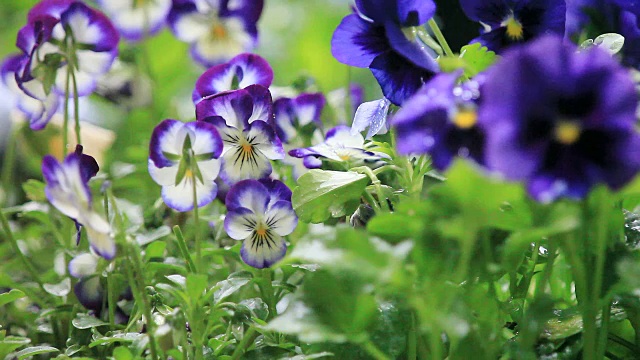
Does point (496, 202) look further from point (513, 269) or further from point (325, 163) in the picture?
point (325, 163)

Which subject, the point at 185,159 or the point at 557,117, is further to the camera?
the point at 185,159

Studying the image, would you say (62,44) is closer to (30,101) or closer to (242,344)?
(30,101)

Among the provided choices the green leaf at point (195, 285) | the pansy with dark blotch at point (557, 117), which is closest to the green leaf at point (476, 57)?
the pansy with dark blotch at point (557, 117)

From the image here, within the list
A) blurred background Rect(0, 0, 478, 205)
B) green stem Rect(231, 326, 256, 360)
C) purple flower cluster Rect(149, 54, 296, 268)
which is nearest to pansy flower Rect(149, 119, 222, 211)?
purple flower cluster Rect(149, 54, 296, 268)

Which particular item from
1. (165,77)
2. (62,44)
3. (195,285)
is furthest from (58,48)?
(165,77)

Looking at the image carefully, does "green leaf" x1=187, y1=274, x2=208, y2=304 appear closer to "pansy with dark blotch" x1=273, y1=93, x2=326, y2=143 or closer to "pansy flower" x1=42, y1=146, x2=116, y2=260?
"pansy flower" x1=42, y1=146, x2=116, y2=260

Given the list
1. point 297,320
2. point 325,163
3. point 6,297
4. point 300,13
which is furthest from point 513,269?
point 300,13

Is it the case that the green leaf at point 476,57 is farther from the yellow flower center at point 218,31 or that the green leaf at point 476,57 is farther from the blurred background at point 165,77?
the yellow flower center at point 218,31
